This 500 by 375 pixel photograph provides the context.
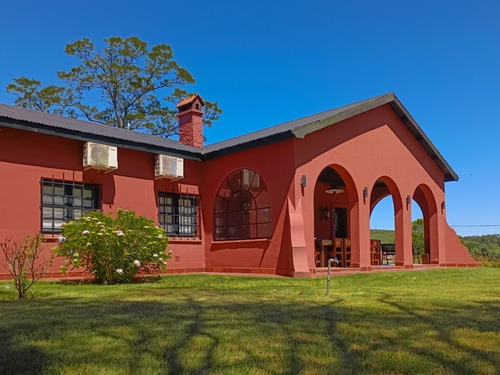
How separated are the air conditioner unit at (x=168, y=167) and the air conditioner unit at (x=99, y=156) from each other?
144 centimetres

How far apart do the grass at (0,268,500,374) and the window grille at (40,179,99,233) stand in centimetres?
454

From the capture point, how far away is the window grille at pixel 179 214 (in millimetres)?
14203

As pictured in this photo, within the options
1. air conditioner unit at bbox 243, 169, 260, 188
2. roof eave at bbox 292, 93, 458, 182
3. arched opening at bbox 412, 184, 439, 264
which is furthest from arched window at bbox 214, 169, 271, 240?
arched opening at bbox 412, 184, 439, 264

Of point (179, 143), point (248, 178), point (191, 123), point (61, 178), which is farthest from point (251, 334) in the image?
point (191, 123)

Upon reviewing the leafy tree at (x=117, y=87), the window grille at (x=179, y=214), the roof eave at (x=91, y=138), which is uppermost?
the leafy tree at (x=117, y=87)

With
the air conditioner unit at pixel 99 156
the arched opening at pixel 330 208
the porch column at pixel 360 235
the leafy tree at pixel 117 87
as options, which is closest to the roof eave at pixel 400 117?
the porch column at pixel 360 235

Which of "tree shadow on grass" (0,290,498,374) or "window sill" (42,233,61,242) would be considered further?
"window sill" (42,233,61,242)

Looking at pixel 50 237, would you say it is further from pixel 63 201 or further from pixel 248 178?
pixel 248 178

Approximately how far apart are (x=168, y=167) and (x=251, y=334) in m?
9.71

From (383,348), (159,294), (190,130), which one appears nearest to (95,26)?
(190,130)

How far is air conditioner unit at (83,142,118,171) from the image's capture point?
474 inches

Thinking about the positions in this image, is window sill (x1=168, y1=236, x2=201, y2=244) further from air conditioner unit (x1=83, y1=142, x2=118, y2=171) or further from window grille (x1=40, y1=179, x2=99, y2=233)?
air conditioner unit (x1=83, y1=142, x2=118, y2=171)

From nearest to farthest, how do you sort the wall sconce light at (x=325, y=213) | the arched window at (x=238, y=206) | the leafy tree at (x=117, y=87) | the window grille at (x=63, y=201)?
the window grille at (x=63, y=201), the arched window at (x=238, y=206), the wall sconce light at (x=325, y=213), the leafy tree at (x=117, y=87)

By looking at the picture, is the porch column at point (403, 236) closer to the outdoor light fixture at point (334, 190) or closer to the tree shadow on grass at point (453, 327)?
the outdoor light fixture at point (334, 190)
